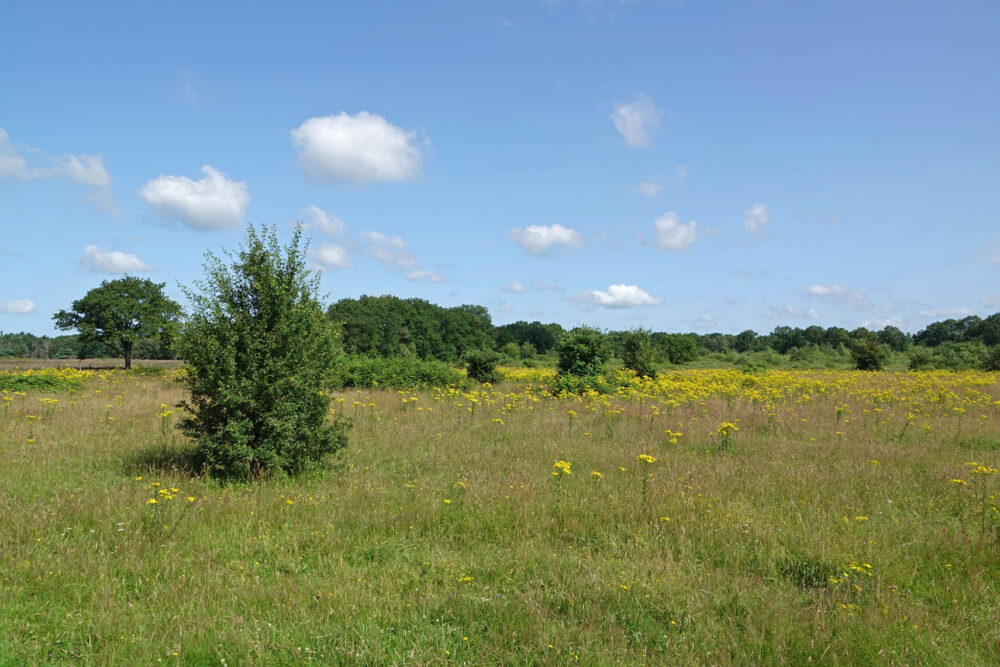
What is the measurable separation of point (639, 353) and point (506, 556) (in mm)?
19206

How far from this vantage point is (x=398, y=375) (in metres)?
20.4

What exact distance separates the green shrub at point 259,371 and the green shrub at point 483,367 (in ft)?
48.9

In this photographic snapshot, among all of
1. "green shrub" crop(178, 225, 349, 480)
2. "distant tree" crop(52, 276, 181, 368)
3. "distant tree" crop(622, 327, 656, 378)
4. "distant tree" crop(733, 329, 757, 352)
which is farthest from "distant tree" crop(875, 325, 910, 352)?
"distant tree" crop(52, 276, 181, 368)

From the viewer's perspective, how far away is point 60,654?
335 cm

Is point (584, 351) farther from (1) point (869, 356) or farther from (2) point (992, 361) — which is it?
(2) point (992, 361)

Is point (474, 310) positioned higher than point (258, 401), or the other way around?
point (474, 310)

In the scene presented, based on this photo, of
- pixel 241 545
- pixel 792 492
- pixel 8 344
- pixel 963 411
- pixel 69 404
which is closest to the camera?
pixel 241 545

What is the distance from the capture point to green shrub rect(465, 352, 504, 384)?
22609mm

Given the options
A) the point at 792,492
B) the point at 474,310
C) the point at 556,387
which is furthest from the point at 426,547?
the point at 474,310

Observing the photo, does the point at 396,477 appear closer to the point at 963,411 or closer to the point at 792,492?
the point at 792,492

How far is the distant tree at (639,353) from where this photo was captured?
2271 centimetres

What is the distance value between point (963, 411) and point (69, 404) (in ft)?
74.7

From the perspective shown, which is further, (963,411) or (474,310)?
(474,310)

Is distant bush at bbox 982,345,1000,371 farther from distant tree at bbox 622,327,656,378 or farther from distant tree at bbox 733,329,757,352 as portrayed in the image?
distant tree at bbox 733,329,757,352
